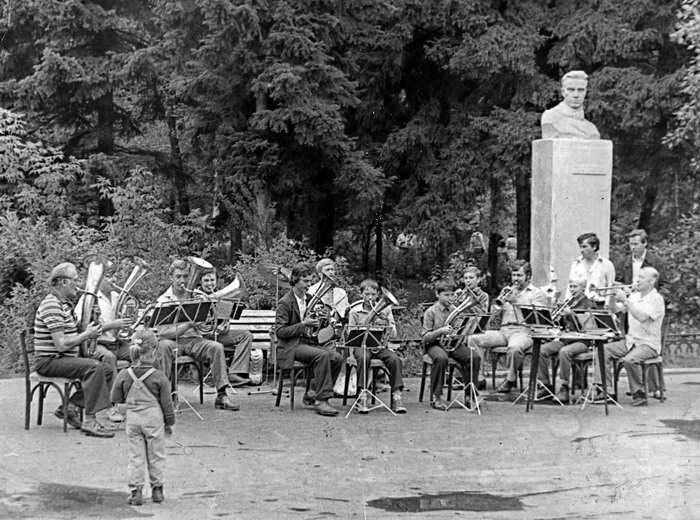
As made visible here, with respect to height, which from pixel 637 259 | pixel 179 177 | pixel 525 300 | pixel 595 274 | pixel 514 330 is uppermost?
pixel 179 177

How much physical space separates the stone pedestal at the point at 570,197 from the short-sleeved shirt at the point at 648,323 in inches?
102

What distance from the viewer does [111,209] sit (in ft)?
65.6

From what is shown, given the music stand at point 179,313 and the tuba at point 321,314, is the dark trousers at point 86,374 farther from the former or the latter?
the tuba at point 321,314

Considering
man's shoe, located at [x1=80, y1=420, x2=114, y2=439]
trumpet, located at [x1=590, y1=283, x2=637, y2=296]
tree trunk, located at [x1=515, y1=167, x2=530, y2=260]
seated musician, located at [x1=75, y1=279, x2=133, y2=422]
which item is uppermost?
tree trunk, located at [x1=515, y1=167, x2=530, y2=260]

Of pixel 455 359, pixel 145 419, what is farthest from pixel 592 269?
pixel 145 419

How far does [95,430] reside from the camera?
10016mm

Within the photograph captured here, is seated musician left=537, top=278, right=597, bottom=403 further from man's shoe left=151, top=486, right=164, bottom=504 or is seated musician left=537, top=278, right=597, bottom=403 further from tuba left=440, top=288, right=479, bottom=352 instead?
man's shoe left=151, top=486, right=164, bottom=504

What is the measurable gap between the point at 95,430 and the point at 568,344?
4.96 m

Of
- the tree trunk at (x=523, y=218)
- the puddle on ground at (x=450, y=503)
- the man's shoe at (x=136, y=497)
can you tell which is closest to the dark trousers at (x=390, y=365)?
the puddle on ground at (x=450, y=503)

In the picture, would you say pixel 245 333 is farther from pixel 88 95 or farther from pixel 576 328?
pixel 88 95

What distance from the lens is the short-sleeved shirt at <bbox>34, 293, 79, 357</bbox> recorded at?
392 inches

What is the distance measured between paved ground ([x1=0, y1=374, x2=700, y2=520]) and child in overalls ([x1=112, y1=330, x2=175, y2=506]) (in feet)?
0.63

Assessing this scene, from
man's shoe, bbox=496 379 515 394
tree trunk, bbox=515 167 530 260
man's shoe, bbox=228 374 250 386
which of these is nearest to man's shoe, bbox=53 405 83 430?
man's shoe, bbox=228 374 250 386

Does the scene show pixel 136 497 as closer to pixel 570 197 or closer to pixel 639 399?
pixel 639 399
